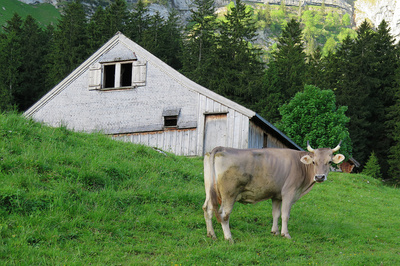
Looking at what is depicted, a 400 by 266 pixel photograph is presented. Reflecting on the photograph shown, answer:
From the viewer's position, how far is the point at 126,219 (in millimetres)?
8898

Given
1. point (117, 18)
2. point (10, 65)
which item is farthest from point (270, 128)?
point (117, 18)

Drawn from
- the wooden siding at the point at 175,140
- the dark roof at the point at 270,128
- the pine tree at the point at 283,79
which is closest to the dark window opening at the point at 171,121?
the wooden siding at the point at 175,140

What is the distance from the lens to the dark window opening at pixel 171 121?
22562 mm

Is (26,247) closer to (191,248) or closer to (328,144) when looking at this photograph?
(191,248)

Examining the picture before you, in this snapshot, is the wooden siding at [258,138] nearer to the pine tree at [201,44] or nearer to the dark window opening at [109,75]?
the dark window opening at [109,75]

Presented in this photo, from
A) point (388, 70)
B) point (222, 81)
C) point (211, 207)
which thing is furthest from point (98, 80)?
point (388, 70)

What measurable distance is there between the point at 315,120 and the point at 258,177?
24.4m

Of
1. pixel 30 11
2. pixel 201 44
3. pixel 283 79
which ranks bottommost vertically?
pixel 283 79

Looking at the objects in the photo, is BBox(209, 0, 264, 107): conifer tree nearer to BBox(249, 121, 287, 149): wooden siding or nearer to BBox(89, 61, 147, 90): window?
BBox(249, 121, 287, 149): wooden siding

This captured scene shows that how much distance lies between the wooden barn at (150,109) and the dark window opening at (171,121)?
5 cm

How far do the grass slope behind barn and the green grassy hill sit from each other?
77.8 meters

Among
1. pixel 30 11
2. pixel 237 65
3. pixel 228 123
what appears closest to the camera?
pixel 228 123

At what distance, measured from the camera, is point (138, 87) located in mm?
23047

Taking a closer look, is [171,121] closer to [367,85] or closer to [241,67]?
[241,67]
